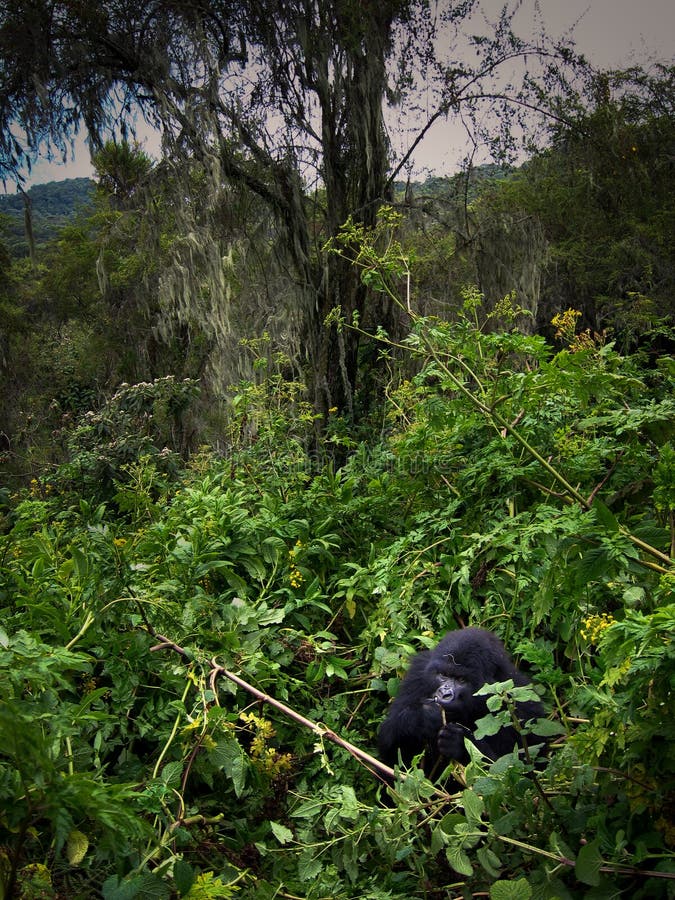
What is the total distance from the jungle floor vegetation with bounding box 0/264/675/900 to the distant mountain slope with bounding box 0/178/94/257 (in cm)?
1211

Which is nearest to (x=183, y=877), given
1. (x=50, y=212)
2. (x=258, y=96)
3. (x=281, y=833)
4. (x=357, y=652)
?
(x=281, y=833)

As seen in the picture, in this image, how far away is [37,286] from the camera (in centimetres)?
1520

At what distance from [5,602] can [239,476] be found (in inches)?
58.0

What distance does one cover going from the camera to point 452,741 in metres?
2.08

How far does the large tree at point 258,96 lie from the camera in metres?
6.40

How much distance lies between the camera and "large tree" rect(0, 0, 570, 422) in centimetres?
640

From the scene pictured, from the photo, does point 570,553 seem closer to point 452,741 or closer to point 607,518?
point 607,518

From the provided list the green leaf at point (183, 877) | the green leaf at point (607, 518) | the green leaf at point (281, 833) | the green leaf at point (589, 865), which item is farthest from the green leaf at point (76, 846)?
the green leaf at point (607, 518)

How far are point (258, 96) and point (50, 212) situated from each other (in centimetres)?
1098

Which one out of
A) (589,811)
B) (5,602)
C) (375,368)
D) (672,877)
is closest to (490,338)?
(589,811)

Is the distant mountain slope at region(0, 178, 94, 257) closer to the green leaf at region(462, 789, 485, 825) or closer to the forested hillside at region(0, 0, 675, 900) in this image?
the forested hillside at region(0, 0, 675, 900)

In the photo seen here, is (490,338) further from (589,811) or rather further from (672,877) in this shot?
(672,877)

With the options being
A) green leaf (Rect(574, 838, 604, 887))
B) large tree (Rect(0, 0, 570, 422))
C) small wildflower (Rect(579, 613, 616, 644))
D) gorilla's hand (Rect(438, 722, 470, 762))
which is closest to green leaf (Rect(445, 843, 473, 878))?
green leaf (Rect(574, 838, 604, 887))

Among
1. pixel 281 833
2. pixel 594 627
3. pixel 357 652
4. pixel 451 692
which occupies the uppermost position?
pixel 594 627
